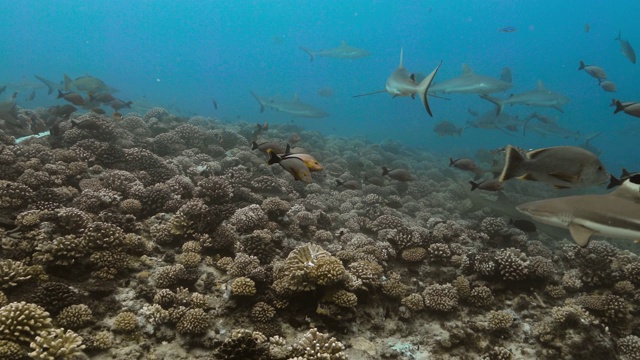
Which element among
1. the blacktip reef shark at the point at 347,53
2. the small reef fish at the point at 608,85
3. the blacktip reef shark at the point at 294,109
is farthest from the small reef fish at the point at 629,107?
the blacktip reef shark at the point at 347,53

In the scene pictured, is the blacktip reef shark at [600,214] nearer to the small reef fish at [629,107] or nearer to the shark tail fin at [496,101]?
the small reef fish at [629,107]

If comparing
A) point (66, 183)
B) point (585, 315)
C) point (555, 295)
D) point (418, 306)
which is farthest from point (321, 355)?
point (66, 183)

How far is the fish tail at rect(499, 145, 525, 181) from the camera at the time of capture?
417cm

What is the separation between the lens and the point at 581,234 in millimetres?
3822

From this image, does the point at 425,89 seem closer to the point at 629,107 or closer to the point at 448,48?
the point at 629,107

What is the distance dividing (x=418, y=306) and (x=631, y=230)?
112 inches

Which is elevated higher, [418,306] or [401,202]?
[418,306]

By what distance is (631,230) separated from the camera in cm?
354

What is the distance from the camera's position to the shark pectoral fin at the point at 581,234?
3.74m

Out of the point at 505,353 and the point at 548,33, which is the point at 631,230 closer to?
the point at 505,353

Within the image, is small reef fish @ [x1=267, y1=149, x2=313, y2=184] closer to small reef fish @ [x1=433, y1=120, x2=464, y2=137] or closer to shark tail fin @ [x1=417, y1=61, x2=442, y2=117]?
shark tail fin @ [x1=417, y1=61, x2=442, y2=117]

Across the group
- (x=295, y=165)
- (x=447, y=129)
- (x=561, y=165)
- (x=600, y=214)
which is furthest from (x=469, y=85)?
(x=295, y=165)

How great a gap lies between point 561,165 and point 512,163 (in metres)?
0.60

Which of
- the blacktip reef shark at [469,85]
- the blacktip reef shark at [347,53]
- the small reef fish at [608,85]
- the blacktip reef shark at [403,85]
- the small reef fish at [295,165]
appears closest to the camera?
the small reef fish at [295,165]
